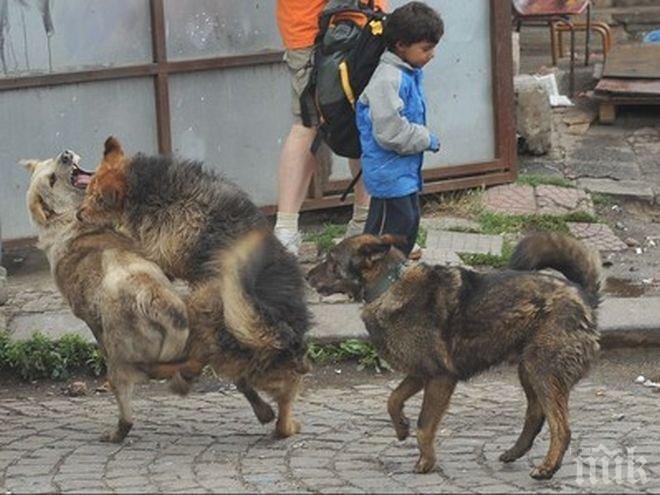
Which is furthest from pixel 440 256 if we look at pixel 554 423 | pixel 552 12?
pixel 552 12

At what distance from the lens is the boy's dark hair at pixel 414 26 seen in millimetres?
7836

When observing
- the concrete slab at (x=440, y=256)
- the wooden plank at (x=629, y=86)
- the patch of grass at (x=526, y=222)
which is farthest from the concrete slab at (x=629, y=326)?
the wooden plank at (x=629, y=86)

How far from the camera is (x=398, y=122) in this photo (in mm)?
7875

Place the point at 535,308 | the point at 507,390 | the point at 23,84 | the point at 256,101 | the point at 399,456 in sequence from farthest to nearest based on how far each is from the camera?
the point at 256,101
the point at 23,84
the point at 507,390
the point at 399,456
the point at 535,308

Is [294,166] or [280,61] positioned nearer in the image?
[294,166]

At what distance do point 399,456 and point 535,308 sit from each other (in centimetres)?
90

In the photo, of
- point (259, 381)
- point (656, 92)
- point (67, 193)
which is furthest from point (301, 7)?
point (656, 92)

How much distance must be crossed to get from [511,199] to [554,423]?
4.23 metres

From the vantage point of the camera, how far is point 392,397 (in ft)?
21.9

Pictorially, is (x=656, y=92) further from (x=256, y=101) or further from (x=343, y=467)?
(x=343, y=467)

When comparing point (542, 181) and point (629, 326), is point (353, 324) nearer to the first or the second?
point (629, 326)

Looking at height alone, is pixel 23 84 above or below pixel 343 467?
above

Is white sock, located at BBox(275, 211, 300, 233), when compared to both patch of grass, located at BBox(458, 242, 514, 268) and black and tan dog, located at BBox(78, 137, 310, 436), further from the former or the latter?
black and tan dog, located at BBox(78, 137, 310, 436)

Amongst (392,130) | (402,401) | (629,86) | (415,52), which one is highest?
(415,52)
